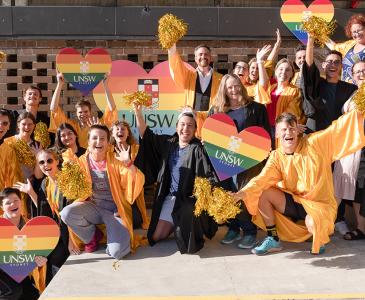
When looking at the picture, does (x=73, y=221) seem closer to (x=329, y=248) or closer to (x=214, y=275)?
(x=214, y=275)

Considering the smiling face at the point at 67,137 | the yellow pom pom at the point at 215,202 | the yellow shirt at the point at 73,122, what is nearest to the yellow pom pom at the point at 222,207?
the yellow pom pom at the point at 215,202

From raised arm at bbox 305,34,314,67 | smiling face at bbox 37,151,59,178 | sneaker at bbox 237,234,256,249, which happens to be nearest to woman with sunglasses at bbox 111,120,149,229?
smiling face at bbox 37,151,59,178

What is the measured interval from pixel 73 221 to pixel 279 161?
1851 millimetres

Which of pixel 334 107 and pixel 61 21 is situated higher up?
pixel 61 21

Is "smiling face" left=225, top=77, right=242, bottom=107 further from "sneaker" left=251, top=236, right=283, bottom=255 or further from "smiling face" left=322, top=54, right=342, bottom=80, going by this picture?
"sneaker" left=251, top=236, right=283, bottom=255

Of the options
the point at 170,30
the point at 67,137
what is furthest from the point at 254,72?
the point at 67,137

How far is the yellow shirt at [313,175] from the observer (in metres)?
4.50

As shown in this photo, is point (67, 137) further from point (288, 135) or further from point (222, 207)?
point (288, 135)

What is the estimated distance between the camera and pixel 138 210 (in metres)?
5.33

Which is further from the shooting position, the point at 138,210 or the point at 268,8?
the point at 268,8

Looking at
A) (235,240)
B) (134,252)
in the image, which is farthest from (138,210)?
(235,240)

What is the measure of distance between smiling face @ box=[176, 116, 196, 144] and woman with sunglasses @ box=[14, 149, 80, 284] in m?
1.15

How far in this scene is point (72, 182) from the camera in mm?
4414

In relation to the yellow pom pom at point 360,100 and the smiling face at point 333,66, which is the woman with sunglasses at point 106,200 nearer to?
the yellow pom pom at point 360,100
